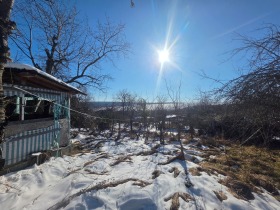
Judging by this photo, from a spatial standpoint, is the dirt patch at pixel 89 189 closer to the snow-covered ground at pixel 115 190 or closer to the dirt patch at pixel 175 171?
the snow-covered ground at pixel 115 190

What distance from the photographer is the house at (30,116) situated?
5.48m

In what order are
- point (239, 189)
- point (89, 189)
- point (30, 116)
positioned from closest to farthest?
point (89, 189), point (239, 189), point (30, 116)

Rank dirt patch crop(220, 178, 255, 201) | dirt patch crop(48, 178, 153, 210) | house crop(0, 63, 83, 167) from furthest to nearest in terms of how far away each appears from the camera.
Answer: house crop(0, 63, 83, 167)
dirt patch crop(220, 178, 255, 201)
dirt patch crop(48, 178, 153, 210)

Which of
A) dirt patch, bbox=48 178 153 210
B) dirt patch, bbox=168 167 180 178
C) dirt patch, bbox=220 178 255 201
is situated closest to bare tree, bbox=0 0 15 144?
dirt patch, bbox=48 178 153 210

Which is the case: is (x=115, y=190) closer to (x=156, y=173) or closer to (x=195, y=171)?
(x=156, y=173)

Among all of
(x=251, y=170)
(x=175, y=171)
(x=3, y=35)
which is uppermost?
(x=3, y=35)

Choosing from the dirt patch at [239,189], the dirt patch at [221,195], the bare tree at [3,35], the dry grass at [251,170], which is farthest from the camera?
the dry grass at [251,170]

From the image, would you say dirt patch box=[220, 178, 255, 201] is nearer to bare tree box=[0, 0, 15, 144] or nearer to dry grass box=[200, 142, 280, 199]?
dry grass box=[200, 142, 280, 199]

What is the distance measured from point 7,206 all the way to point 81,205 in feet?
4.42

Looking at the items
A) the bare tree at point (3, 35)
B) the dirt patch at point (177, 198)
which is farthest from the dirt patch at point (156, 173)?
the bare tree at point (3, 35)

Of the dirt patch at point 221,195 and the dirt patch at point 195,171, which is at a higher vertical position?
the dirt patch at point 195,171

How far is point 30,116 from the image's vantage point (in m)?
7.84

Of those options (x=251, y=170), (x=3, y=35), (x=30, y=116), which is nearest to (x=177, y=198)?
(x=3, y=35)

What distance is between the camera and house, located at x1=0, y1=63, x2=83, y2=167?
5.48 meters
